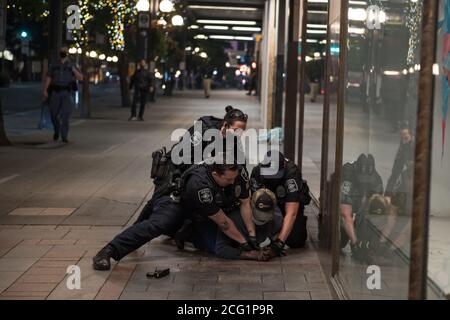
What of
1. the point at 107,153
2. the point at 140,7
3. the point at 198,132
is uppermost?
the point at 140,7

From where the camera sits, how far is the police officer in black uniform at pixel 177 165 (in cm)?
726

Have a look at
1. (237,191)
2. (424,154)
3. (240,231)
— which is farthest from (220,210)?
(424,154)

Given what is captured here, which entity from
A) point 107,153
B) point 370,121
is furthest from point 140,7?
point 370,121

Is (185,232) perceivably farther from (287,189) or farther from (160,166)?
(287,189)

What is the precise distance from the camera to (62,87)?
16750 millimetres

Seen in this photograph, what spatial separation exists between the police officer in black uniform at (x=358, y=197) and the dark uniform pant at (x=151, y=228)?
5.34ft

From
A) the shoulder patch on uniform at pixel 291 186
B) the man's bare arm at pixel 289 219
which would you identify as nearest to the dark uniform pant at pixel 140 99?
the shoulder patch on uniform at pixel 291 186

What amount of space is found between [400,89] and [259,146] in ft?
41.6

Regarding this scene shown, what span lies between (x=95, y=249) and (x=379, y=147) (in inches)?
131

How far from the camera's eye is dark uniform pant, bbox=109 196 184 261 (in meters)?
6.75

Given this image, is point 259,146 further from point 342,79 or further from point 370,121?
point 370,121

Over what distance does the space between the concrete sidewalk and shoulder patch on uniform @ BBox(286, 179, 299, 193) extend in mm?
542

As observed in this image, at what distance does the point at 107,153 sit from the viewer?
1548 centimetres

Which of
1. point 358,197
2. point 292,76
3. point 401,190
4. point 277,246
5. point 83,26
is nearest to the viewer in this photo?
point 401,190
